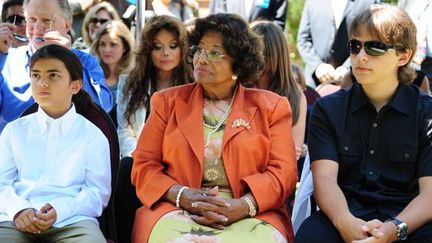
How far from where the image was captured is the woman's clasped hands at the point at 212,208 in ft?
12.6

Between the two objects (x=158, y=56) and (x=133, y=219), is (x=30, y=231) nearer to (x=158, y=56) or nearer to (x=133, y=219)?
(x=133, y=219)

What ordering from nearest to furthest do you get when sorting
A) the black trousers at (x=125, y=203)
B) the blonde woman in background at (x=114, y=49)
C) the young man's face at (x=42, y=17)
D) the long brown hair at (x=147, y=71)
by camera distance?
the black trousers at (x=125, y=203) → the young man's face at (x=42, y=17) → the long brown hair at (x=147, y=71) → the blonde woman in background at (x=114, y=49)

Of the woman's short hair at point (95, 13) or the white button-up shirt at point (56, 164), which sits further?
the woman's short hair at point (95, 13)

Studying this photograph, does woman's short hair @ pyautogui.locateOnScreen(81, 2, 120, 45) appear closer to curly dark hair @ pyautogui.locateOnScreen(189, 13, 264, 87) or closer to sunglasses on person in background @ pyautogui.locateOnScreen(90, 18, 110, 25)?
sunglasses on person in background @ pyautogui.locateOnScreen(90, 18, 110, 25)

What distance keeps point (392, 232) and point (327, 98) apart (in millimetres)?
832

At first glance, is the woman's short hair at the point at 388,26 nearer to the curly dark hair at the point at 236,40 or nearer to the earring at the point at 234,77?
the curly dark hair at the point at 236,40

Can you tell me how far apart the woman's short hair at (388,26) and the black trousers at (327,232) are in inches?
34.3

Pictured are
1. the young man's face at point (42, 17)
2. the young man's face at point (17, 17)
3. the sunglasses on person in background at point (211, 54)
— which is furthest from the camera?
the young man's face at point (17, 17)

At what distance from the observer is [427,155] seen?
392 cm

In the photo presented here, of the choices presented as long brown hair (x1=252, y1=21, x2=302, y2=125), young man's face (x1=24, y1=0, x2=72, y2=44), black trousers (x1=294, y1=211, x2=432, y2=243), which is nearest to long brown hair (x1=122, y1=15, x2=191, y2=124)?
long brown hair (x1=252, y1=21, x2=302, y2=125)

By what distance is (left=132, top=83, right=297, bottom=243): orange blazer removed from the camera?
13.1 ft

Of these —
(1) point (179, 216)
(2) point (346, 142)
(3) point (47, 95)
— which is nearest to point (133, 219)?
(1) point (179, 216)

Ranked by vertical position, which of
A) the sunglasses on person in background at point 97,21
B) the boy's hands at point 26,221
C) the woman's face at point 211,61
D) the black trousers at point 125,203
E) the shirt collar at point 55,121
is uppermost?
the woman's face at point 211,61

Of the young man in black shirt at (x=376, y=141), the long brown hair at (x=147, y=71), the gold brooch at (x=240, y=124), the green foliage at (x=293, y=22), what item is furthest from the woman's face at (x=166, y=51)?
the green foliage at (x=293, y=22)
